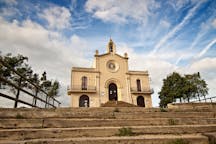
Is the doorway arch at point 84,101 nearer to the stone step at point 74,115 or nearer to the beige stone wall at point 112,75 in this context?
the beige stone wall at point 112,75

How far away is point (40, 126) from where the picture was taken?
2936 millimetres

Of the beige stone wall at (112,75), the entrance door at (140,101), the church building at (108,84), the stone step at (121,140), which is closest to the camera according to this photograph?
the stone step at (121,140)

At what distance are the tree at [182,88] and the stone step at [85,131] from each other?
25471mm

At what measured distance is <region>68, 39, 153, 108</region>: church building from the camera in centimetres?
2047

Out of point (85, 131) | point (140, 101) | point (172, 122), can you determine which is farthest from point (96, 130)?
point (140, 101)

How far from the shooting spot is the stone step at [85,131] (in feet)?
8.15

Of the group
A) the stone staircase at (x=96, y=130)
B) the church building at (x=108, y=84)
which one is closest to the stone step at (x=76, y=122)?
the stone staircase at (x=96, y=130)

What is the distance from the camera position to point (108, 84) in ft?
72.2

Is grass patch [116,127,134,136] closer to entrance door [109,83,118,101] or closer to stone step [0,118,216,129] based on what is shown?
stone step [0,118,216,129]

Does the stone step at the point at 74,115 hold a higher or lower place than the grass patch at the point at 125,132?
higher

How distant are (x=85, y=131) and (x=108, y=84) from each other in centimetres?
1935

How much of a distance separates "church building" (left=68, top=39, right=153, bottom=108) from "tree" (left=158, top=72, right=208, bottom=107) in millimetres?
6570

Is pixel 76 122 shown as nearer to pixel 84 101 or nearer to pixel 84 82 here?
pixel 84 101

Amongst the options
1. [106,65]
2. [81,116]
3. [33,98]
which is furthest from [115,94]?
[81,116]
